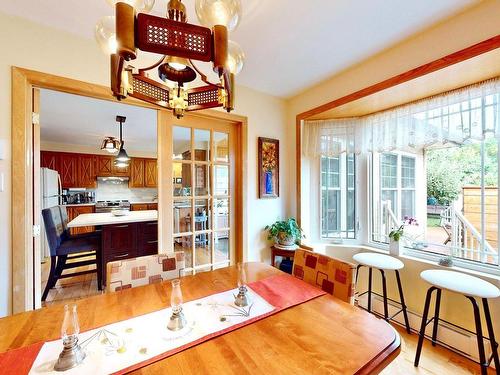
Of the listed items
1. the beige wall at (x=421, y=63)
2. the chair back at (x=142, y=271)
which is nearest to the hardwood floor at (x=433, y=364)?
the beige wall at (x=421, y=63)

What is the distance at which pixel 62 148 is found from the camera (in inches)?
209

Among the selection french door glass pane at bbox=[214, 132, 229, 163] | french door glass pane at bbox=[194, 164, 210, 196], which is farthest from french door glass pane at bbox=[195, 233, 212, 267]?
french door glass pane at bbox=[214, 132, 229, 163]

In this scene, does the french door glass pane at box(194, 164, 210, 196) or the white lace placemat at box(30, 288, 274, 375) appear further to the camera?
the french door glass pane at box(194, 164, 210, 196)

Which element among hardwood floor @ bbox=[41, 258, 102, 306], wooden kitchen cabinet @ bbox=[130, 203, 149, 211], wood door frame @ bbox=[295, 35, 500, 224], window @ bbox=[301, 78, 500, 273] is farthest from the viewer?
wooden kitchen cabinet @ bbox=[130, 203, 149, 211]

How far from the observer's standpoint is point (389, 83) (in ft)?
6.04

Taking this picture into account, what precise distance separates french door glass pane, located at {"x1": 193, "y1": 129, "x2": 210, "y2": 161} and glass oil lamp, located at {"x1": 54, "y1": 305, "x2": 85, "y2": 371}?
1.73 m

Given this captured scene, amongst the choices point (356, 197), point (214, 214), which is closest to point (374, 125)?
point (356, 197)

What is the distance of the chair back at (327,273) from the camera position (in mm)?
1251

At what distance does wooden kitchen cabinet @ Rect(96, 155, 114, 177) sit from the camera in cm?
566

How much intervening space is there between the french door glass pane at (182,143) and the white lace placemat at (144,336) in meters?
1.54

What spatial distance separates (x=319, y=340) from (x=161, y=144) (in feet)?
6.22

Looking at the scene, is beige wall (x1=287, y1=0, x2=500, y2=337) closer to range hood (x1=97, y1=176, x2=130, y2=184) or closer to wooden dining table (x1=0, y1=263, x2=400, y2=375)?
wooden dining table (x1=0, y1=263, x2=400, y2=375)

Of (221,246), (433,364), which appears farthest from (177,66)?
(433,364)

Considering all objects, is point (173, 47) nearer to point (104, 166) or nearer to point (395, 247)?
point (395, 247)
